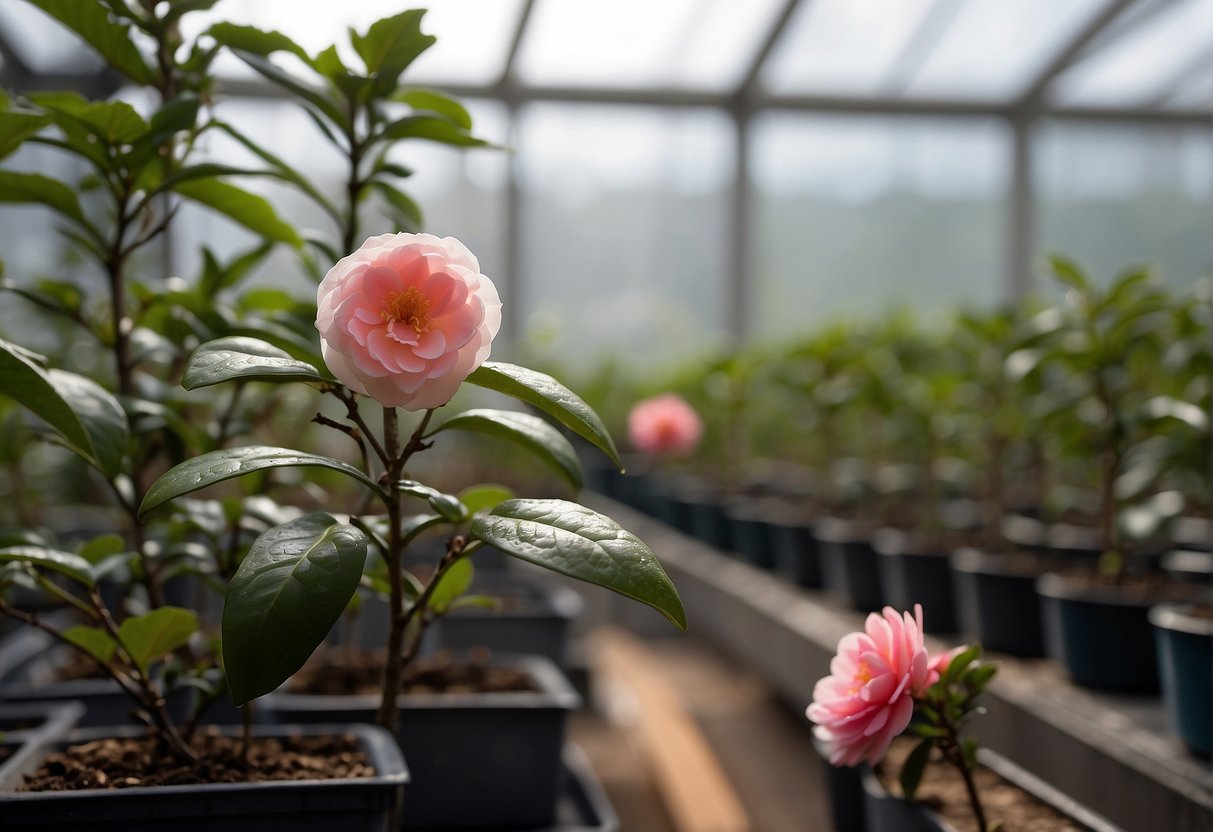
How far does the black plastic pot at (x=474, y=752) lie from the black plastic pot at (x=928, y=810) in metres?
0.30

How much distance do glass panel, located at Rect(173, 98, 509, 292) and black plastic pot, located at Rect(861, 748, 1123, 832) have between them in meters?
4.17

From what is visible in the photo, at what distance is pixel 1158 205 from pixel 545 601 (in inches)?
179

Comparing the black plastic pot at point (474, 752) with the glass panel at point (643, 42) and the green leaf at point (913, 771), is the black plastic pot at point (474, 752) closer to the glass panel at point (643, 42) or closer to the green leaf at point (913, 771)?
the green leaf at point (913, 771)

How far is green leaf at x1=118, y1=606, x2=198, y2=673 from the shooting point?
0.79m


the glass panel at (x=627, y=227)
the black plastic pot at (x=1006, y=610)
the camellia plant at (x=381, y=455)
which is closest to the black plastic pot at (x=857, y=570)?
the black plastic pot at (x=1006, y=610)

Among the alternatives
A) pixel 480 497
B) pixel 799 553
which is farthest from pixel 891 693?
pixel 799 553

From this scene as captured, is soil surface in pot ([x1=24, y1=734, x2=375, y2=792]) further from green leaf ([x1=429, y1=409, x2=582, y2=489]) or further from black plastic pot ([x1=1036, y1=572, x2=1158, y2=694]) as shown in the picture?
black plastic pot ([x1=1036, y1=572, x2=1158, y2=694])

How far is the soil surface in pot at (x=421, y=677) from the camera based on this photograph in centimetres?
116

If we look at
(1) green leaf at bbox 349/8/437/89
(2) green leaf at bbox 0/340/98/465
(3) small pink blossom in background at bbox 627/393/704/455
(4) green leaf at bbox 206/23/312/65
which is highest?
(4) green leaf at bbox 206/23/312/65

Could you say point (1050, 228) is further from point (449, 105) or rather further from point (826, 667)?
point (449, 105)

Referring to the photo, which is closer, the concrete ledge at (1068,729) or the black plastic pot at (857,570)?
the concrete ledge at (1068,729)

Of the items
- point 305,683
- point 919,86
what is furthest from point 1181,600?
point 919,86

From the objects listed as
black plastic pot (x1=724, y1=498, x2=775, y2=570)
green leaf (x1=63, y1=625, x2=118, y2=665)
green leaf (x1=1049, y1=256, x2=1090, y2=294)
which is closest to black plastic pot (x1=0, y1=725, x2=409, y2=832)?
green leaf (x1=63, y1=625, x2=118, y2=665)

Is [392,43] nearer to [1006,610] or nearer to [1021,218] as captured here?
[1006,610]
